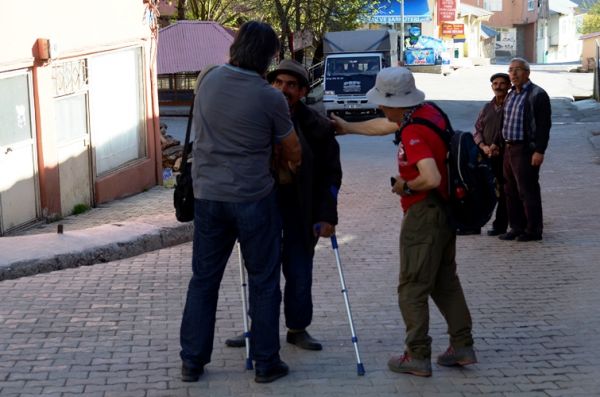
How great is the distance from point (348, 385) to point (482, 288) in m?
3.06

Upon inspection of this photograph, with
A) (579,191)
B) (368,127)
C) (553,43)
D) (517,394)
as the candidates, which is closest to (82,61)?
(579,191)

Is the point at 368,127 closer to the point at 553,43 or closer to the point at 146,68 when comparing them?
the point at 146,68

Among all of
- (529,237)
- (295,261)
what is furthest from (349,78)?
(295,261)

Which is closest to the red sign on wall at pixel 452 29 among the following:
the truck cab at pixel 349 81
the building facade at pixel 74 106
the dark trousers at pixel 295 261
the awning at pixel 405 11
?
the awning at pixel 405 11

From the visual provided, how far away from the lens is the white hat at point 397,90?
582 centimetres

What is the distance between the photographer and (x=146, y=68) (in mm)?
16750

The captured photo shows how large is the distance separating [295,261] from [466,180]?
3.76ft

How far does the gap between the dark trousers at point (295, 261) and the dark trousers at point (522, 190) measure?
4.65m

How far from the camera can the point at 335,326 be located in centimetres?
718

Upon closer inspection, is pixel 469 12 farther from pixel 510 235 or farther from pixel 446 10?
pixel 510 235

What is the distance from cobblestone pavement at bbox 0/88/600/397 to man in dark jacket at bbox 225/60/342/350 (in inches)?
21.2

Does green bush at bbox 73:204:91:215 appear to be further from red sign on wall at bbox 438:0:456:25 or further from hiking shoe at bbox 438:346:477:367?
red sign on wall at bbox 438:0:456:25

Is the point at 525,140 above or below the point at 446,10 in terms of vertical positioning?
below

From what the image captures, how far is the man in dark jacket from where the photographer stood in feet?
19.9
